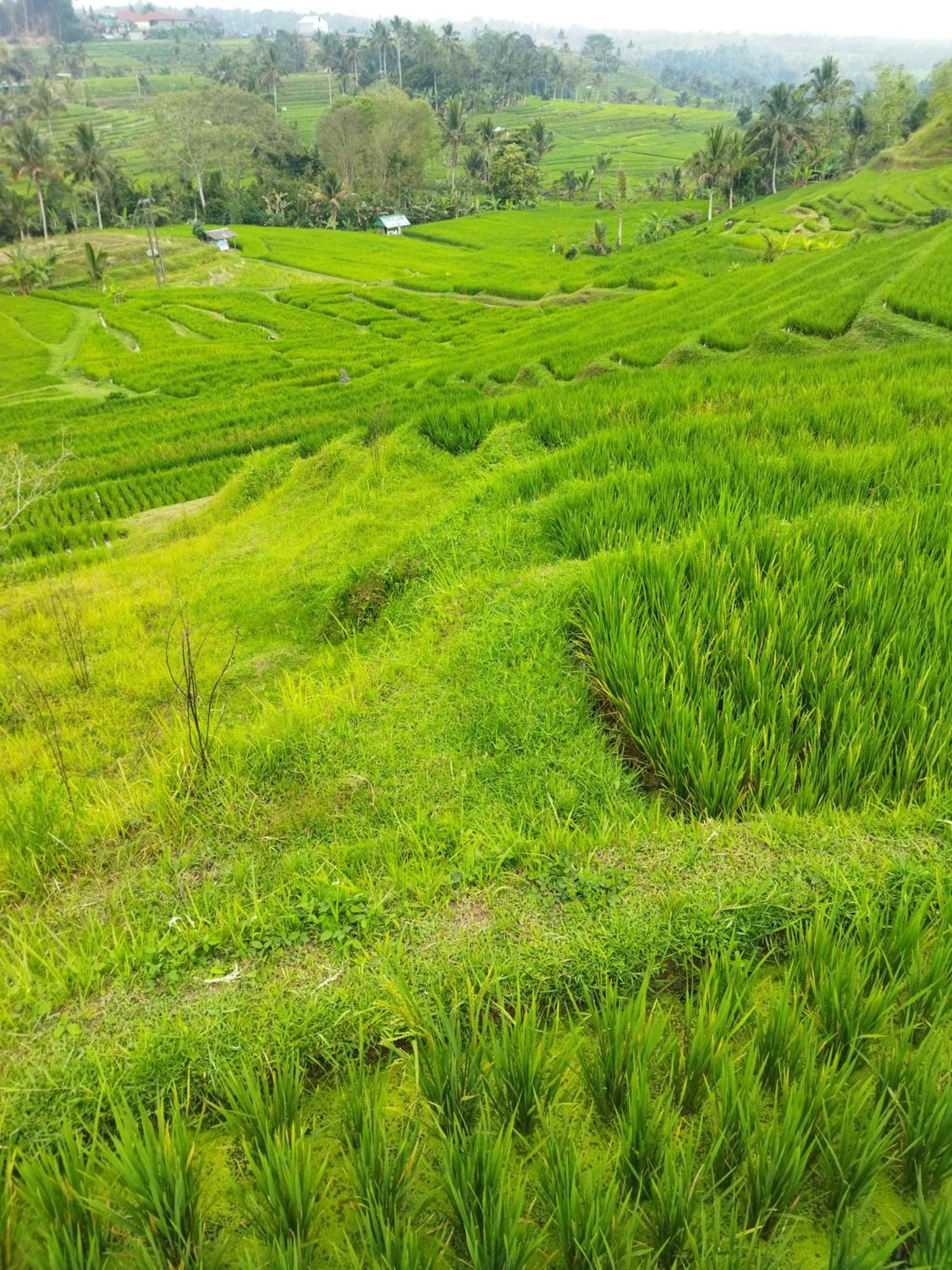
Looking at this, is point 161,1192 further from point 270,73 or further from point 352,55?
point 352,55

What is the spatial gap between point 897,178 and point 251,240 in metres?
39.9

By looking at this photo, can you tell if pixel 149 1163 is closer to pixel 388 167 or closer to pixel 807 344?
pixel 807 344

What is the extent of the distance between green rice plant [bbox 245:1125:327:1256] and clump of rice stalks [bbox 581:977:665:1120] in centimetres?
56

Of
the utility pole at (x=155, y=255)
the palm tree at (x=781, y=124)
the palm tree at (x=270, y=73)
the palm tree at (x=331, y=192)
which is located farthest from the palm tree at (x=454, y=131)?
the palm tree at (x=270, y=73)

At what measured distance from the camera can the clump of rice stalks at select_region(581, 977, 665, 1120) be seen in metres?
1.46

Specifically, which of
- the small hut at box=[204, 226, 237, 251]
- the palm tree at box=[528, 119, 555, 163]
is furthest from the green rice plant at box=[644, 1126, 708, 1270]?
the palm tree at box=[528, 119, 555, 163]

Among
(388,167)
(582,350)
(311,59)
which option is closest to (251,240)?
(388,167)

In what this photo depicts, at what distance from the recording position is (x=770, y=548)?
3.26m

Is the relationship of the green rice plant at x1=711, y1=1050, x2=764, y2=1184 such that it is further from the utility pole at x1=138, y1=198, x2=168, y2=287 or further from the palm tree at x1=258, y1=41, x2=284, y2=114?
the palm tree at x1=258, y1=41, x2=284, y2=114

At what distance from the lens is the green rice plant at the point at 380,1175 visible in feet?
4.00

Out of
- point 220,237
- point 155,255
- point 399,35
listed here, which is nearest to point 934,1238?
point 155,255

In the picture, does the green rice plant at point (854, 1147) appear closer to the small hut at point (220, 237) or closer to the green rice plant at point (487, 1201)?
the green rice plant at point (487, 1201)

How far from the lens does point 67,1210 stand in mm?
1328

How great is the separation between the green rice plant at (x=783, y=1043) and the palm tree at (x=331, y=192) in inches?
2581
